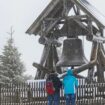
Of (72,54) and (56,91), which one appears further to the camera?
(72,54)

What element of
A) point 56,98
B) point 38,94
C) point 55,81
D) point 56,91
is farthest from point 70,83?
point 38,94

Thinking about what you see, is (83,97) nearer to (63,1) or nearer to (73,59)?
(73,59)

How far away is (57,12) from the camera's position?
99.6 feet

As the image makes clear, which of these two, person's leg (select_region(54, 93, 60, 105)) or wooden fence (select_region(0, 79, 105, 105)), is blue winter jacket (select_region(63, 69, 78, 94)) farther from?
wooden fence (select_region(0, 79, 105, 105))

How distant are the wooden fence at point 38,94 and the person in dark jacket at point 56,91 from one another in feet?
4.17

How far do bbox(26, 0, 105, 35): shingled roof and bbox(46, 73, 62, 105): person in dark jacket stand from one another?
4.11 metres

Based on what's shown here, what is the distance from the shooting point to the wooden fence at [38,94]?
27.5 metres

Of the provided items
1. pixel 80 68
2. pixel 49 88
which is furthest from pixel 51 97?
pixel 80 68

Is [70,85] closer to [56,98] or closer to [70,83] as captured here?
[70,83]

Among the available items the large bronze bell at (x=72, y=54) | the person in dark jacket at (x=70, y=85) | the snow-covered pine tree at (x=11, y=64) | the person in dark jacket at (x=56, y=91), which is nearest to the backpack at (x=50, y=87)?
the person in dark jacket at (x=56, y=91)

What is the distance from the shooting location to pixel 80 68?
28.5 metres

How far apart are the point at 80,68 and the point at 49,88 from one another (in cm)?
308

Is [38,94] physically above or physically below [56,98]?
above

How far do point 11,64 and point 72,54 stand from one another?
25878 millimetres
